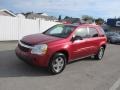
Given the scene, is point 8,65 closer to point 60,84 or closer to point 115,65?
point 60,84

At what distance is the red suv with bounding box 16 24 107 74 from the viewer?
6977 millimetres

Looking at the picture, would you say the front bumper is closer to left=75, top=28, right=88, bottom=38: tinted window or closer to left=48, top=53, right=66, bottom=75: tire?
left=48, top=53, right=66, bottom=75: tire

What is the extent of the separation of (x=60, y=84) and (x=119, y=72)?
120 inches

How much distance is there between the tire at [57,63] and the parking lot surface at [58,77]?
0.17 metres

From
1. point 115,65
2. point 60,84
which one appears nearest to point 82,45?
point 115,65

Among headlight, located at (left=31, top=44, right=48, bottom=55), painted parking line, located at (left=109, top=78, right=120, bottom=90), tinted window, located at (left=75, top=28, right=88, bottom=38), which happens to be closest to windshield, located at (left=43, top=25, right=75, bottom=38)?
tinted window, located at (left=75, top=28, right=88, bottom=38)

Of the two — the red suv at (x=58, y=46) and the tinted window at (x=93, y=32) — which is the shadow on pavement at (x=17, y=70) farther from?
the tinted window at (x=93, y=32)

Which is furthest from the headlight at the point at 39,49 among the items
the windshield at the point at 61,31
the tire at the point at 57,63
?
the windshield at the point at 61,31

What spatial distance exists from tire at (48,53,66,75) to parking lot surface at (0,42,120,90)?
0.17 m

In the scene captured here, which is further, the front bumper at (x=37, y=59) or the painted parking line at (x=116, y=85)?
the front bumper at (x=37, y=59)

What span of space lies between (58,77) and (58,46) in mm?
1024

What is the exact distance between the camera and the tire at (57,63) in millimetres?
7187

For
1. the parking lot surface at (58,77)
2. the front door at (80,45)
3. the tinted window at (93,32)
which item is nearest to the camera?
the parking lot surface at (58,77)

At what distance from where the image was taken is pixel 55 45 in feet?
23.7
